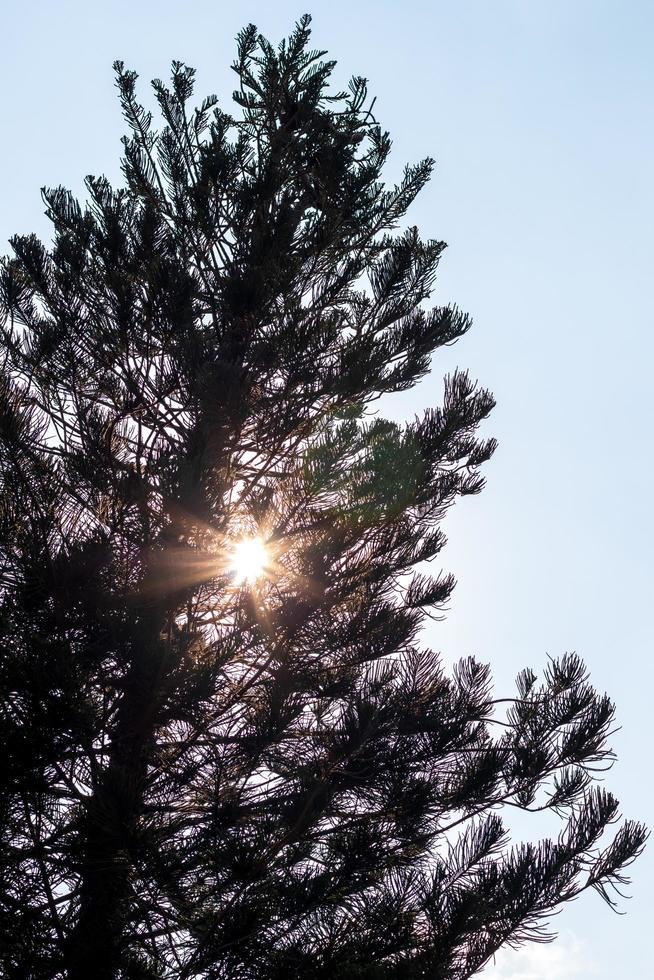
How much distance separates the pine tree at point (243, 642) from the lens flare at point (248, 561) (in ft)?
0.07

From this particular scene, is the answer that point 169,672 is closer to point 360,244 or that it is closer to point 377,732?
point 377,732

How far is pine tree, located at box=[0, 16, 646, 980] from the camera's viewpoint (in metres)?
5.31

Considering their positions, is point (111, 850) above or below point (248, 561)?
below

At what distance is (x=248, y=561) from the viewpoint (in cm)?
610

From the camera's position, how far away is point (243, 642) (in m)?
5.83

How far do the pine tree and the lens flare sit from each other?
0.07 feet

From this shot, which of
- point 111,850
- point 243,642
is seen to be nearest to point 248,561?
point 243,642

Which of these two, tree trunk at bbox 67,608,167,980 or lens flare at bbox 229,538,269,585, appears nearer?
tree trunk at bbox 67,608,167,980

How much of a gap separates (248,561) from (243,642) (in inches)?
20.5

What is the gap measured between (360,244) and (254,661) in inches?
159

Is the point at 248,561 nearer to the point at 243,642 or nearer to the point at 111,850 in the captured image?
the point at 243,642

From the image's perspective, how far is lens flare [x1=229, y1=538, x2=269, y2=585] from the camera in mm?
5957

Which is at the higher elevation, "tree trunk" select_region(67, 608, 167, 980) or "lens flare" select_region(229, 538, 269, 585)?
"lens flare" select_region(229, 538, 269, 585)

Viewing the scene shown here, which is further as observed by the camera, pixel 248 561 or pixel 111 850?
pixel 248 561
